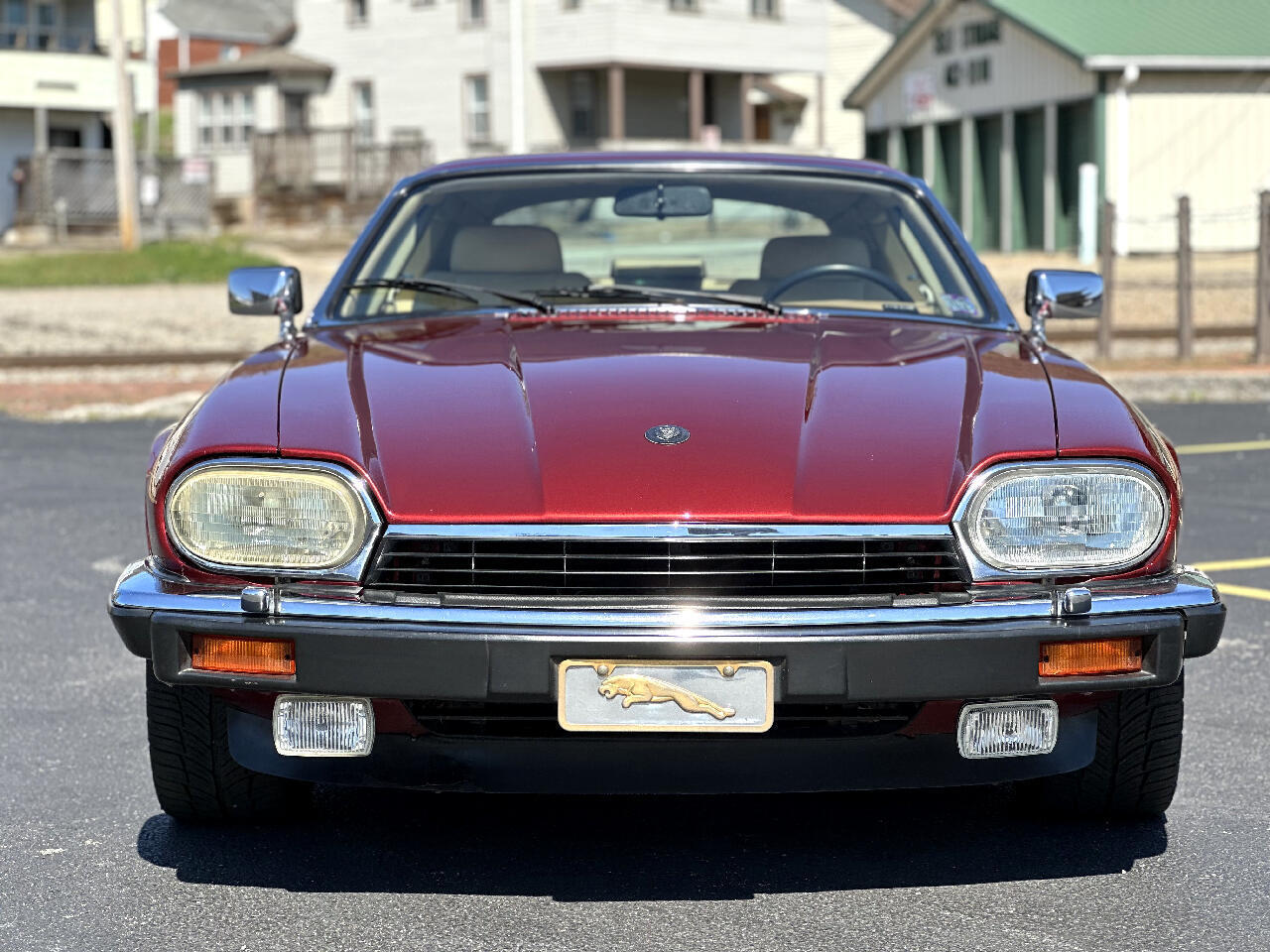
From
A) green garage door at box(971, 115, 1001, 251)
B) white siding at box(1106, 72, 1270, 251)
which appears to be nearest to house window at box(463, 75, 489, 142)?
green garage door at box(971, 115, 1001, 251)

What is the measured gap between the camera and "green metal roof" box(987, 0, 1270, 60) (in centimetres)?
2939

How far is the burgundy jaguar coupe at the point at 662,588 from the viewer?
317 cm

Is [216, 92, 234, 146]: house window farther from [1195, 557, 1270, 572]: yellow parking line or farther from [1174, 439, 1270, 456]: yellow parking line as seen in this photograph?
[1195, 557, 1270, 572]: yellow parking line

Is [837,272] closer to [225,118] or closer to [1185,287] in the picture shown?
[1185,287]

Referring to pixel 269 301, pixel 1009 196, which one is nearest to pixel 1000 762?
pixel 269 301

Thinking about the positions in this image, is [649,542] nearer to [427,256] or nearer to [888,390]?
[888,390]

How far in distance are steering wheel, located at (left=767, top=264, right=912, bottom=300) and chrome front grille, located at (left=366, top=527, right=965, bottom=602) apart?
5.33ft

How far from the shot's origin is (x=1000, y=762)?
3.42m

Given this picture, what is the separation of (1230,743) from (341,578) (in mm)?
2387

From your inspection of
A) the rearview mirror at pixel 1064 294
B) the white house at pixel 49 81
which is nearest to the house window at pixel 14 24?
the white house at pixel 49 81

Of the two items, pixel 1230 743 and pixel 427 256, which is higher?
pixel 427 256

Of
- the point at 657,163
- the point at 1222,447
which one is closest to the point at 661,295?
the point at 657,163

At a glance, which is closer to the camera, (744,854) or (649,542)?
(649,542)

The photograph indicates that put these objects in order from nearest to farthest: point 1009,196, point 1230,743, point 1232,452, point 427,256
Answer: point 1230,743 → point 427,256 → point 1232,452 → point 1009,196
